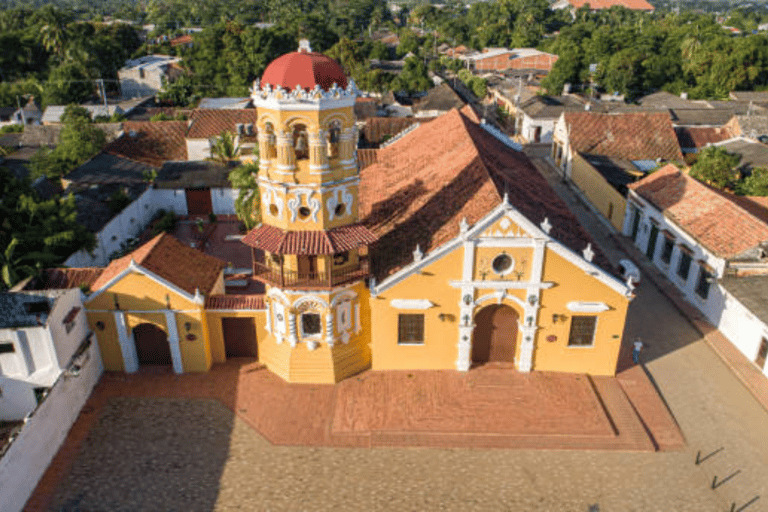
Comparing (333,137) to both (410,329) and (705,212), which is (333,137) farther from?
(705,212)

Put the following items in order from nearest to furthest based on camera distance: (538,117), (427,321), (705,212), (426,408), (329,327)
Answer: (426,408) → (329,327) → (427,321) → (705,212) → (538,117)

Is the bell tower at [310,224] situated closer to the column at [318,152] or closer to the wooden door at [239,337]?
the column at [318,152]

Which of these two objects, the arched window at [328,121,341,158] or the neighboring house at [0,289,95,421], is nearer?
the neighboring house at [0,289,95,421]

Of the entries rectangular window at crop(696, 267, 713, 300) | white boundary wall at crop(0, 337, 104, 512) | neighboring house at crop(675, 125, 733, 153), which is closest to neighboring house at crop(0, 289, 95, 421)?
white boundary wall at crop(0, 337, 104, 512)

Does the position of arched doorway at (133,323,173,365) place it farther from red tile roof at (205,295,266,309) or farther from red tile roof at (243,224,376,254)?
red tile roof at (243,224,376,254)

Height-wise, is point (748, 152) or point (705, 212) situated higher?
point (705, 212)

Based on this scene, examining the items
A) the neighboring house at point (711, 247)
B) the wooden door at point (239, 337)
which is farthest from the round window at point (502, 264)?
the neighboring house at point (711, 247)

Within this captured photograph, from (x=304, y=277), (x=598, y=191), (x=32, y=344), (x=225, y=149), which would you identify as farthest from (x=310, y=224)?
(x=598, y=191)
